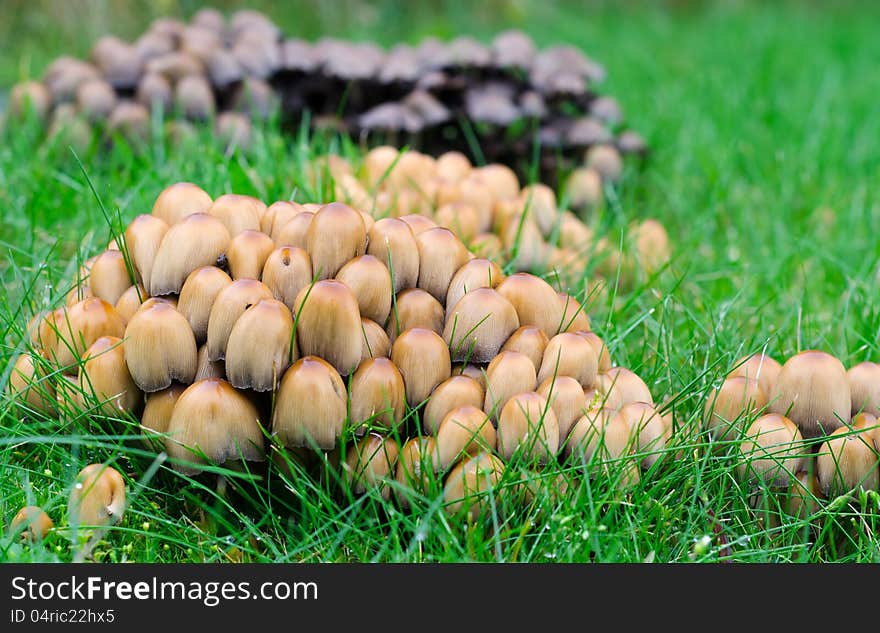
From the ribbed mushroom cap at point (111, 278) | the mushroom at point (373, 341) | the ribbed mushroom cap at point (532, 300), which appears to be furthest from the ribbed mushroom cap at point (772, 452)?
the ribbed mushroom cap at point (111, 278)

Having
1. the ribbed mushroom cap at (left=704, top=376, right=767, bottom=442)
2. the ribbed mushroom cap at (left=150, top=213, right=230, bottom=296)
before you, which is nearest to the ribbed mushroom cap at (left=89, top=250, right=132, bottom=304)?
the ribbed mushroom cap at (left=150, top=213, right=230, bottom=296)

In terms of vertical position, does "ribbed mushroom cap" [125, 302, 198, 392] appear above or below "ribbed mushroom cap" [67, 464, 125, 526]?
above

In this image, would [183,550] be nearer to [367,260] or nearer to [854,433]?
[367,260]

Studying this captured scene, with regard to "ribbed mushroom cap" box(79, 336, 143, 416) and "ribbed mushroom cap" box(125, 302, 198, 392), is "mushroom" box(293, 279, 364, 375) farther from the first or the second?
"ribbed mushroom cap" box(79, 336, 143, 416)

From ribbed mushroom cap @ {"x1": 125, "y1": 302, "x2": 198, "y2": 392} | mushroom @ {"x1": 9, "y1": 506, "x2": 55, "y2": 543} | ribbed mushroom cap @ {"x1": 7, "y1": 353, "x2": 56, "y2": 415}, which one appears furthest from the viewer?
ribbed mushroom cap @ {"x1": 7, "y1": 353, "x2": 56, "y2": 415}

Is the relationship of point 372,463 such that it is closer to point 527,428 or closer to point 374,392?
point 374,392

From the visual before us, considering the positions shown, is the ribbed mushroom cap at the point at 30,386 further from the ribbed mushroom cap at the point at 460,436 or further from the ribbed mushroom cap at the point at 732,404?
the ribbed mushroom cap at the point at 732,404

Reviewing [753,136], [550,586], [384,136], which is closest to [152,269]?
[550,586]
